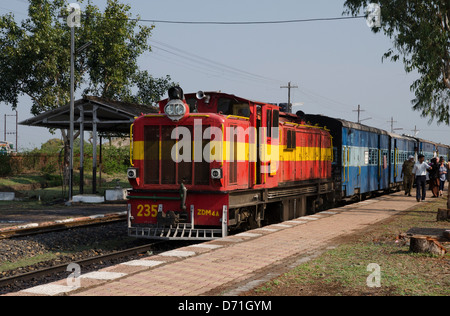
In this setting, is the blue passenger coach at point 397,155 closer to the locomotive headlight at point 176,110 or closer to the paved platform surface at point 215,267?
the paved platform surface at point 215,267

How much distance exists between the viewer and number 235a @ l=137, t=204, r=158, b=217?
38.2ft

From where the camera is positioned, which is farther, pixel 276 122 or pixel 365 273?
pixel 276 122

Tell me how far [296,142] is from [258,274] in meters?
8.33

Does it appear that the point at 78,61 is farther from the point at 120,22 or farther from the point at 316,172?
the point at 316,172

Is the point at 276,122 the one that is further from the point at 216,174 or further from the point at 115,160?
the point at 115,160

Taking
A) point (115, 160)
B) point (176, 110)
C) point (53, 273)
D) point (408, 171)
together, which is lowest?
point (53, 273)

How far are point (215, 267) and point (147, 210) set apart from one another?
4027mm

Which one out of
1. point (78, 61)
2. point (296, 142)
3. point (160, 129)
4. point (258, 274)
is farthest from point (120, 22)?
point (258, 274)

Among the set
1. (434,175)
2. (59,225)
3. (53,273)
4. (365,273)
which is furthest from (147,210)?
(434,175)

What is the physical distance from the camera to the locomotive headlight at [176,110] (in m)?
11.4

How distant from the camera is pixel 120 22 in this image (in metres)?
30.6

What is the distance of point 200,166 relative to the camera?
38.1ft

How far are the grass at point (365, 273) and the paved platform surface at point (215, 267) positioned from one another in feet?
1.22

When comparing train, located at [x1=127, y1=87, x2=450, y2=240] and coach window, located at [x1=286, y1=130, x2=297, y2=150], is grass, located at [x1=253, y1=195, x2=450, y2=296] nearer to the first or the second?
train, located at [x1=127, y1=87, x2=450, y2=240]
